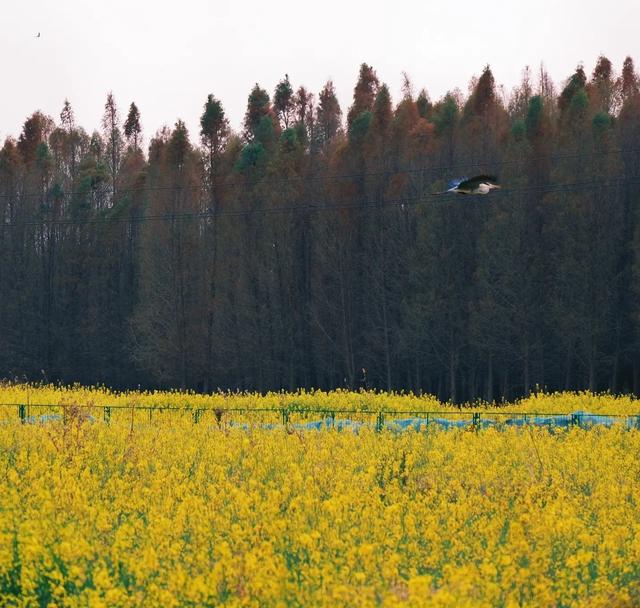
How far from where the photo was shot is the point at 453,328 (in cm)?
2861

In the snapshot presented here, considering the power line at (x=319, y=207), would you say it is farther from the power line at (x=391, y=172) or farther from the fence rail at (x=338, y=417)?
the fence rail at (x=338, y=417)

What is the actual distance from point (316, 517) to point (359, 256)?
23566 mm

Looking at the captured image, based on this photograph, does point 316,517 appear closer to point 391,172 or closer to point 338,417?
point 338,417

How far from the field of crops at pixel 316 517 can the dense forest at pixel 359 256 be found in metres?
14.1

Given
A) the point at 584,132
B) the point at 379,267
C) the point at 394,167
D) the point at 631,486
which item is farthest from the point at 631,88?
the point at 631,486

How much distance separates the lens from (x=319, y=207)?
31859 millimetres

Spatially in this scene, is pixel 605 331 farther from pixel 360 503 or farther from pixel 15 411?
pixel 360 503

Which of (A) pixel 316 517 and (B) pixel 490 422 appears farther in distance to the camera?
(B) pixel 490 422

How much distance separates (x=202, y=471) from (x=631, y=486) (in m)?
4.33

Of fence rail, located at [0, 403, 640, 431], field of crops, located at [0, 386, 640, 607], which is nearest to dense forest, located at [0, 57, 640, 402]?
fence rail, located at [0, 403, 640, 431]

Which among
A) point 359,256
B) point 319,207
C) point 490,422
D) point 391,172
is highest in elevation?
point 391,172

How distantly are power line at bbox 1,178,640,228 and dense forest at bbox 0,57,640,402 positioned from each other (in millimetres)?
79

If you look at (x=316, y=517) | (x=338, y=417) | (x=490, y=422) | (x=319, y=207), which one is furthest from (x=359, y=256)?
(x=316, y=517)

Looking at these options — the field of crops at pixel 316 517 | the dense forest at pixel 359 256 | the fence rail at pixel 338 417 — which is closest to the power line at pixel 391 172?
the dense forest at pixel 359 256
